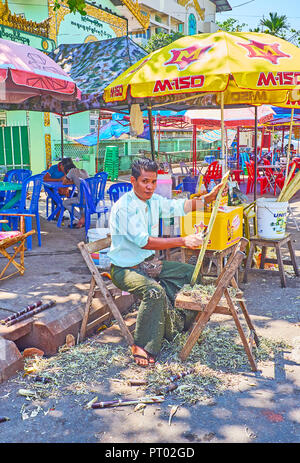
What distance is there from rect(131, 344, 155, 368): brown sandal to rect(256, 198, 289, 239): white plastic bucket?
101 inches

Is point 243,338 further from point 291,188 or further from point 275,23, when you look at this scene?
point 275,23

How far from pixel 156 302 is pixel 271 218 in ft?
8.10

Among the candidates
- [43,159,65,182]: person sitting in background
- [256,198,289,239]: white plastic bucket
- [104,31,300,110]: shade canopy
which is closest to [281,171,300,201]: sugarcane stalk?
[256,198,289,239]: white plastic bucket

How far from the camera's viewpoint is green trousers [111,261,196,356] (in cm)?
359

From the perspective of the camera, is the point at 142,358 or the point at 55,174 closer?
the point at 142,358

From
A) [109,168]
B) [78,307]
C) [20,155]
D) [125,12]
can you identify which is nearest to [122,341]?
[78,307]

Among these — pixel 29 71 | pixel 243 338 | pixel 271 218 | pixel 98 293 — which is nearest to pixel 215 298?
pixel 243 338

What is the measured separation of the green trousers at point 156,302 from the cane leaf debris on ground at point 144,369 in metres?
0.16

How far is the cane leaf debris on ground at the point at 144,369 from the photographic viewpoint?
3236 mm

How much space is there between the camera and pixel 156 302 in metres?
3.57

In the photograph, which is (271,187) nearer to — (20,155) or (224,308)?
(20,155)

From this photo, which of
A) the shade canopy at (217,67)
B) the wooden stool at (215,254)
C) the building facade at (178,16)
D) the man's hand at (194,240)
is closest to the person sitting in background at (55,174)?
the shade canopy at (217,67)

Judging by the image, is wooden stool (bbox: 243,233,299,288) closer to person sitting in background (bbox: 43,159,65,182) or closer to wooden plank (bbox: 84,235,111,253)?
wooden plank (bbox: 84,235,111,253)

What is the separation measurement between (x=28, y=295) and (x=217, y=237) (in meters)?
2.13
